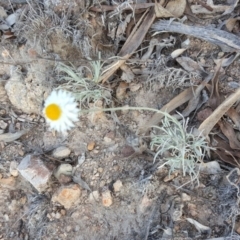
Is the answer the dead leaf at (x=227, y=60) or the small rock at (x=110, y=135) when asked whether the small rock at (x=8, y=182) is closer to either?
the small rock at (x=110, y=135)

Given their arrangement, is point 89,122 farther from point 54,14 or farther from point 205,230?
point 205,230

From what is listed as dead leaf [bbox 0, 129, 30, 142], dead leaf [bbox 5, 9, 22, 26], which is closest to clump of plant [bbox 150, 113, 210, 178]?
dead leaf [bbox 0, 129, 30, 142]

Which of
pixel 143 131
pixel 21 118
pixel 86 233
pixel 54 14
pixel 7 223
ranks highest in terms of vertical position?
pixel 54 14

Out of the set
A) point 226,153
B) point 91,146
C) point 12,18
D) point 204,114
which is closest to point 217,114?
point 204,114

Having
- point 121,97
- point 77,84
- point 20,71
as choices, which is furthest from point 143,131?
point 20,71

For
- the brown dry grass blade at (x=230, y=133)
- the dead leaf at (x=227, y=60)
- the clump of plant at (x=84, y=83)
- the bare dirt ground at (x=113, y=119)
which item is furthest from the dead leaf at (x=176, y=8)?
the brown dry grass blade at (x=230, y=133)

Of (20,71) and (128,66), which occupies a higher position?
(128,66)
